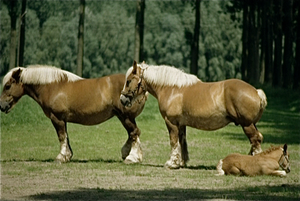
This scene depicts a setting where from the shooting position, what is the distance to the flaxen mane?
1434 cm

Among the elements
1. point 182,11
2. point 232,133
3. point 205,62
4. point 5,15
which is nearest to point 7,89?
point 232,133

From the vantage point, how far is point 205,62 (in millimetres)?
90125

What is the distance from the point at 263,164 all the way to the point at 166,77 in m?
2.94

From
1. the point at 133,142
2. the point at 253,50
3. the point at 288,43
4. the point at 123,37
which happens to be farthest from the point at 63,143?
the point at 123,37

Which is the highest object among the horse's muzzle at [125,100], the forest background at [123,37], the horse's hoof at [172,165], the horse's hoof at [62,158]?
the horse's muzzle at [125,100]

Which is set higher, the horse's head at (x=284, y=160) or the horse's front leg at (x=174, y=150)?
the horse's head at (x=284, y=160)

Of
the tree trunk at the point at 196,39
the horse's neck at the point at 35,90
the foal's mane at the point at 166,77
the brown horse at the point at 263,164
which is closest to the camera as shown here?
the brown horse at the point at 263,164

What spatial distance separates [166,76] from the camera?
14.4 meters

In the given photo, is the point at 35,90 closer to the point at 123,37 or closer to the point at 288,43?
the point at 288,43

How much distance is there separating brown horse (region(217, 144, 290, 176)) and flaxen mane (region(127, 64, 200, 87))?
2.26 m

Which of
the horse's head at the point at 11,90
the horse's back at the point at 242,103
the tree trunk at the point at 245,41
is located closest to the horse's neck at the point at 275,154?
the horse's back at the point at 242,103

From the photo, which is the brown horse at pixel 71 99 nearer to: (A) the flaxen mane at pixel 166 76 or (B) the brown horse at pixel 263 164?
(A) the flaxen mane at pixel 166 76

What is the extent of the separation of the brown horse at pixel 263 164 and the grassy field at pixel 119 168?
0.18m

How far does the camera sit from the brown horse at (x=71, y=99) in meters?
15.2
